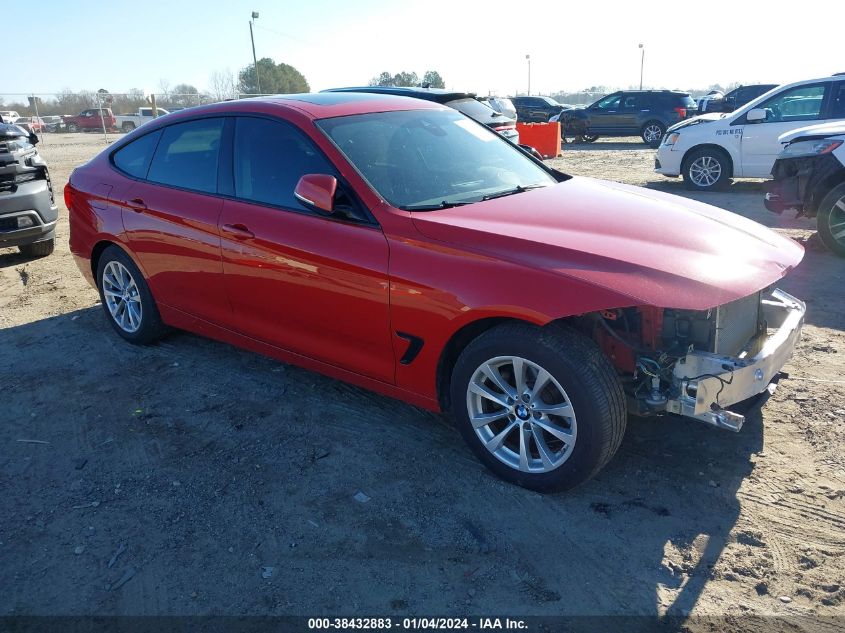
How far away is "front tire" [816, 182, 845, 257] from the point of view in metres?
6.68

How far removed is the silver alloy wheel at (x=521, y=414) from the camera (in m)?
3.05

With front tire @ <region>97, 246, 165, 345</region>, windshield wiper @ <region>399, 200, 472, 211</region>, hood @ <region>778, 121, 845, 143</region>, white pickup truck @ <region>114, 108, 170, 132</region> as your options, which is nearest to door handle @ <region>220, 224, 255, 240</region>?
windshield wiper @ <region>399, 200, 472, 211</region>

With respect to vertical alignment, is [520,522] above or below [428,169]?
below

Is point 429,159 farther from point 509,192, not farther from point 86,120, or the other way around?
point 86,120

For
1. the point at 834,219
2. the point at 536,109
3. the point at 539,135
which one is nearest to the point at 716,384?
the point at 834,219

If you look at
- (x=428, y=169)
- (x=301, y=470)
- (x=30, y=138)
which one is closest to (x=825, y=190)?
(x=428, y=169)

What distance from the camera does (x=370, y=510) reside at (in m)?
3.17

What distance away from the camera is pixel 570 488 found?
312 cm

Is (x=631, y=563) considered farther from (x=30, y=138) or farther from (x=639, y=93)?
(x=639, y=93)

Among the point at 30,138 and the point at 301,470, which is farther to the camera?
the point at 30,138

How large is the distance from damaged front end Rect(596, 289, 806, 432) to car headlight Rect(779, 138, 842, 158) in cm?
456

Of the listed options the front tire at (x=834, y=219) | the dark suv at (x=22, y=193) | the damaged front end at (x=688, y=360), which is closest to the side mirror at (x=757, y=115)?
the front tire at (x=834, y=219)

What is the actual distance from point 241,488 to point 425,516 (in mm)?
958

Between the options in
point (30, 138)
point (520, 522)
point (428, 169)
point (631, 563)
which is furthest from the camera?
point (30, 138)
